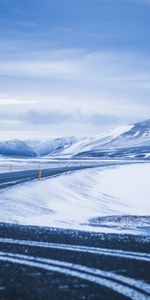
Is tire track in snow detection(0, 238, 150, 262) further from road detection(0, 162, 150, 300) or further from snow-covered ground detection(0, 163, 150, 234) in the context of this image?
snow-covered ground detection(0, 163, 150, 234)

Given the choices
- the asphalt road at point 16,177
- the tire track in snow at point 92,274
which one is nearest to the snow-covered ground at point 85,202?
the asphalt road at point 16,177

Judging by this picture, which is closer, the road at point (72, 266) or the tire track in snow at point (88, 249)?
the road at point (72, 266)

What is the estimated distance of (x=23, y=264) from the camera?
32.2 ft

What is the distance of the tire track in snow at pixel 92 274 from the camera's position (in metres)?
8.04

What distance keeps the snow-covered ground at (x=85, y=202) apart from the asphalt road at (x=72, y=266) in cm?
345

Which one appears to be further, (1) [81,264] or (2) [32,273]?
(1) [81,264]

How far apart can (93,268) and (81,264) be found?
1.24 ft

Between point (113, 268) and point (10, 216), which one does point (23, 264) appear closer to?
point (113, 268)

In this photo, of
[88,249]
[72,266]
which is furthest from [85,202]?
[72,266]

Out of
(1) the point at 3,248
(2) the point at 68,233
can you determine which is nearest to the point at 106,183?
(2) the point at 68,233

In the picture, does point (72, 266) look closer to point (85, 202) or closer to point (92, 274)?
point (92, 274)

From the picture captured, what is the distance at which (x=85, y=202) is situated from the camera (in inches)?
1256

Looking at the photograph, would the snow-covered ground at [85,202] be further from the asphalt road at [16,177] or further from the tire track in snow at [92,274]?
the tire track in snow at [92,274]

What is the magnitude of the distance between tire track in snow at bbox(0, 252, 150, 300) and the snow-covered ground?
236 inches
